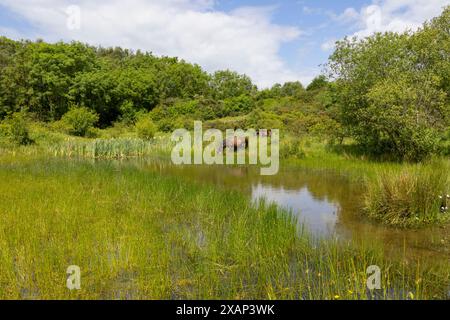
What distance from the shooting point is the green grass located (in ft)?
15.6

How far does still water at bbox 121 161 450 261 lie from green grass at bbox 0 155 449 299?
0.85 meters

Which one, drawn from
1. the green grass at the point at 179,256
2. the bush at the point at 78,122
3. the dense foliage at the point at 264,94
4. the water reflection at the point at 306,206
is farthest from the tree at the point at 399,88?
the bush at the point at 78,122

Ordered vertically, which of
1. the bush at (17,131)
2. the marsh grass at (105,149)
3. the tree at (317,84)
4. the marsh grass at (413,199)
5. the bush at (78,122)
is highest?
the tree at (317,84)

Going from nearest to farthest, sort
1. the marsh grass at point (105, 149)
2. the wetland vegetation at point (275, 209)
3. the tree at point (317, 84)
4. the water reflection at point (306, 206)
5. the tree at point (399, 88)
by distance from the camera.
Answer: the wetland vegetation at point (275, 209)
the water reflection at point (306, 206)
the tree at point (399, 88)
the marsh grass at point (105, 149)
the tree at point (317, 84)

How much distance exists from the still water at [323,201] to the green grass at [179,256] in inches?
33.5

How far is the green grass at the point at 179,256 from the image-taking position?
15.6ft

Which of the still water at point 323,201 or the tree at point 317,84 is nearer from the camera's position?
the still water at point 323,201

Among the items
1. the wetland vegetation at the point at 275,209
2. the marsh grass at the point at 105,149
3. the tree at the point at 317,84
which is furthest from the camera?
the tree at the point at 317,84

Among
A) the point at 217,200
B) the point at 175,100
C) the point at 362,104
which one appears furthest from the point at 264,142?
the point at 175,100

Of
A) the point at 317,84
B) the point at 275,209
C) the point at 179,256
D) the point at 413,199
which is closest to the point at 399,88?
the point at 413,199

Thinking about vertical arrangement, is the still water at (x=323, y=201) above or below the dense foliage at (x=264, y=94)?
below

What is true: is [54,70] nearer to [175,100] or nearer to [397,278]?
[175,100]

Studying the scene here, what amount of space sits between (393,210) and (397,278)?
3.18 meters

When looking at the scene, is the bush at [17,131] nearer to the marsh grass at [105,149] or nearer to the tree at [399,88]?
the marsh grass at [105,149]
